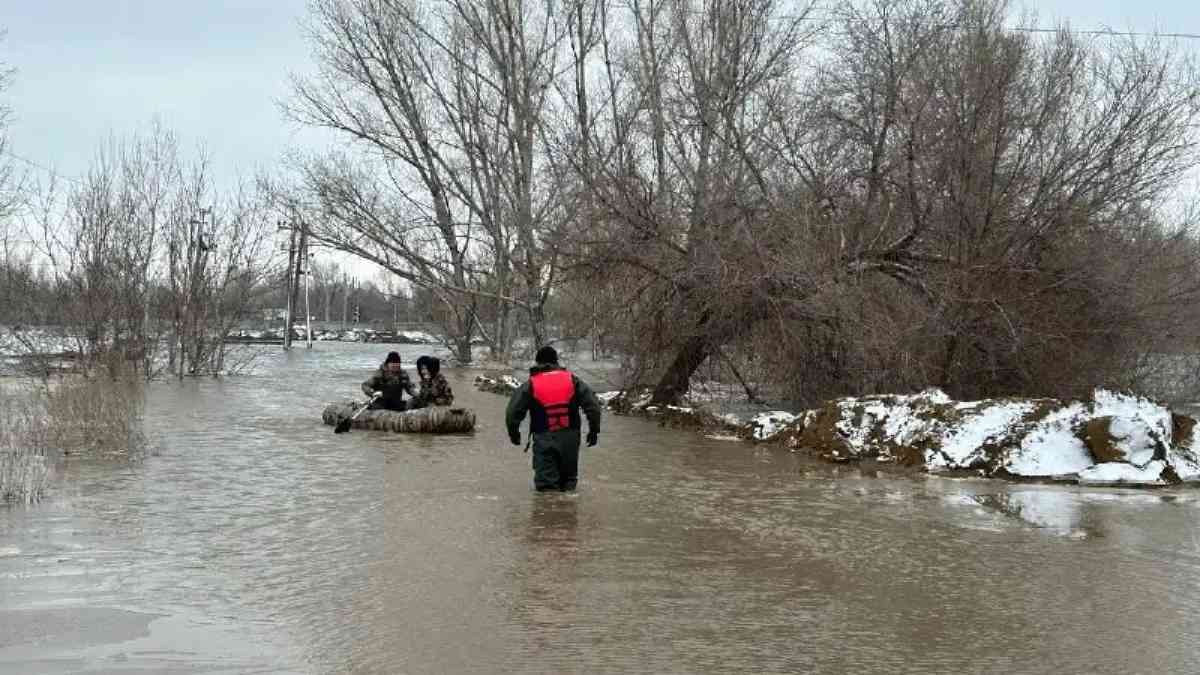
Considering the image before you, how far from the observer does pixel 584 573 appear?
843cm

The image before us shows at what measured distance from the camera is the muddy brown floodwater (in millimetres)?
6375

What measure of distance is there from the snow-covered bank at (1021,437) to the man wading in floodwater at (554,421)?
17.8 feet

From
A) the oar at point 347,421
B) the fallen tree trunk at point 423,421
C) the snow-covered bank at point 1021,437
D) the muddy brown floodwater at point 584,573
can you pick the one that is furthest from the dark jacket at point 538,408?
the oar at point 347,421

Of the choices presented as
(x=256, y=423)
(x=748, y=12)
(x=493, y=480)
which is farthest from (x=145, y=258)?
(x=493, y=480)

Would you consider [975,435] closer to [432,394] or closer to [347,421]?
[432,394]

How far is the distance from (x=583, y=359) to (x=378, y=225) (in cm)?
1096

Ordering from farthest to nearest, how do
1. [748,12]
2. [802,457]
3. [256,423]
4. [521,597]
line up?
[748,12], [256,423], [802,457], [521,597]

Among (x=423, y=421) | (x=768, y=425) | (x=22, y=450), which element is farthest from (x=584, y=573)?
(x=768, y=425)

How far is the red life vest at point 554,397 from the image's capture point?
12.2 meters

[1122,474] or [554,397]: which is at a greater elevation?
[554,397]

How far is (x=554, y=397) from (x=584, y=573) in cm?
405

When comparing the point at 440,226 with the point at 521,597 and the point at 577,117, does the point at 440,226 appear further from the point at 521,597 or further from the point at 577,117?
the point at 521,597

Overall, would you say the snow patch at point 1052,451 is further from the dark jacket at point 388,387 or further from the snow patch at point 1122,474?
the dark jacket at point 388,387

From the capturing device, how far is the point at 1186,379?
27.2 metres
